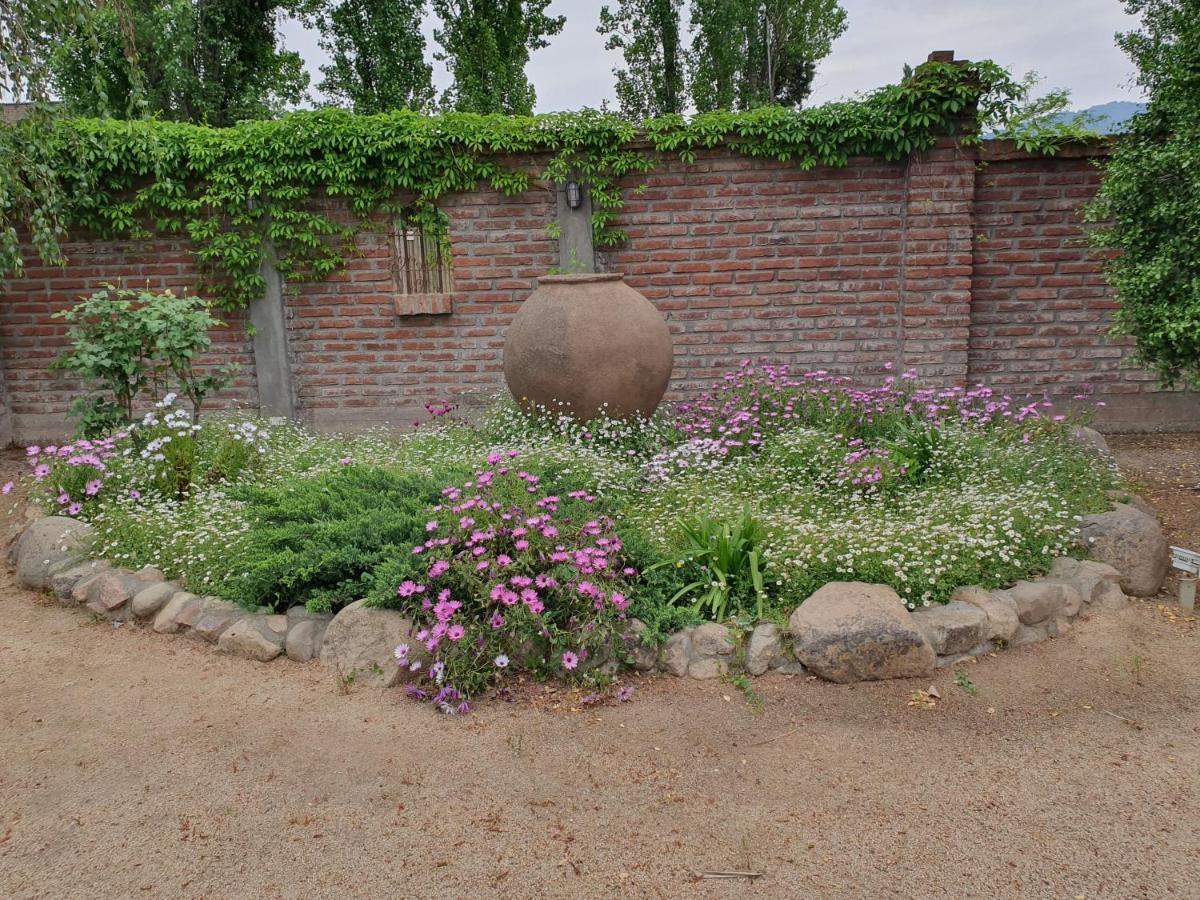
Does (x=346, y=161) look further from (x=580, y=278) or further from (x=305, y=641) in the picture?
(x=305, y=641)

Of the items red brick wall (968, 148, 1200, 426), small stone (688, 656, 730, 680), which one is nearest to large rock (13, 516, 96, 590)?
small stone (688, 656, 730, 680)

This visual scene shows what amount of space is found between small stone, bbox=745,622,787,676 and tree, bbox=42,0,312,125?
11.4 m

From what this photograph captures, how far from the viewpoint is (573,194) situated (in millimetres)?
6438

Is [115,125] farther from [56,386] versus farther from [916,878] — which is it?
[916,878]

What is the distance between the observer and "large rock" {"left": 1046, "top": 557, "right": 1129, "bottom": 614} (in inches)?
137

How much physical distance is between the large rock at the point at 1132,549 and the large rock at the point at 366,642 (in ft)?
9.47

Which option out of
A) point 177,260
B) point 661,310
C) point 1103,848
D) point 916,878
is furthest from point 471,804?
point 177,260

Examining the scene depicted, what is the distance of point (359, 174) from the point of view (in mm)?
6488

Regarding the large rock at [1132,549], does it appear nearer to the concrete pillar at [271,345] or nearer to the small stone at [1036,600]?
the small stone at [1036,600]

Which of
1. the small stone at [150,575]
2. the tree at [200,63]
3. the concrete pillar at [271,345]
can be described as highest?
the tree at [200,63]

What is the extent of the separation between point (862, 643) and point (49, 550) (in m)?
3.70

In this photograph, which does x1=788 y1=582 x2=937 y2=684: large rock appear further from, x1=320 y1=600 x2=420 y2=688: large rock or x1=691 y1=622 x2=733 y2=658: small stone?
x1=320 y1=600 x2=420 y2=688: large rock

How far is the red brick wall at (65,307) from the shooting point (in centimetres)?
671

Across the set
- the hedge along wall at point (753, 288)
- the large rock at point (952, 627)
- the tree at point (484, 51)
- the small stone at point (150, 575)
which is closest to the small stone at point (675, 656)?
the large rock at point (952, 627)
